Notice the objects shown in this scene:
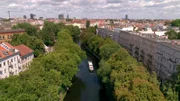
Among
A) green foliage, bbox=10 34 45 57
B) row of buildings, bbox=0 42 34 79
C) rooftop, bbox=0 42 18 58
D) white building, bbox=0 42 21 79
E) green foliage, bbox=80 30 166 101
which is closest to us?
green foliage, bbox=80 30 166 101

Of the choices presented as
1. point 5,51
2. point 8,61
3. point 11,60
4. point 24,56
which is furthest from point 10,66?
point 24,56

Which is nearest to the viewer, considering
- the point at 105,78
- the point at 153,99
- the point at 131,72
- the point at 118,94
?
the point at 153,99

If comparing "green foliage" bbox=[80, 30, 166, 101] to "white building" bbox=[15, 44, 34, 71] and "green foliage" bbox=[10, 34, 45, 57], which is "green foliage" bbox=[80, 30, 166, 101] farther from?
"green foliage" bbox=[10, 34, 45, 57]

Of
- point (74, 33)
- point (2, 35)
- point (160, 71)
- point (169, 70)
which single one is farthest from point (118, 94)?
point (74, 33)

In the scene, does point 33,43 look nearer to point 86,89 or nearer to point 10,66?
point 10,66

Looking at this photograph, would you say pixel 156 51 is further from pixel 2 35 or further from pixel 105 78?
pixel 2 35


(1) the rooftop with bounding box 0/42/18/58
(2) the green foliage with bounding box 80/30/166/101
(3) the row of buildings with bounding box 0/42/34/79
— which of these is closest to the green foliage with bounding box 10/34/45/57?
(3) the row of buildings with bounding box 0/42/34/79

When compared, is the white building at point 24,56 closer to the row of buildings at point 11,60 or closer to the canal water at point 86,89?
the row of buildings at point 11,60

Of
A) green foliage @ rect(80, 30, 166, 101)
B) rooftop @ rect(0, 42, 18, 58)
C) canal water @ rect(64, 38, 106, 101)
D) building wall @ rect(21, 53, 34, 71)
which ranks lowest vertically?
canal water @ rect(64, 38, 106, 101)
